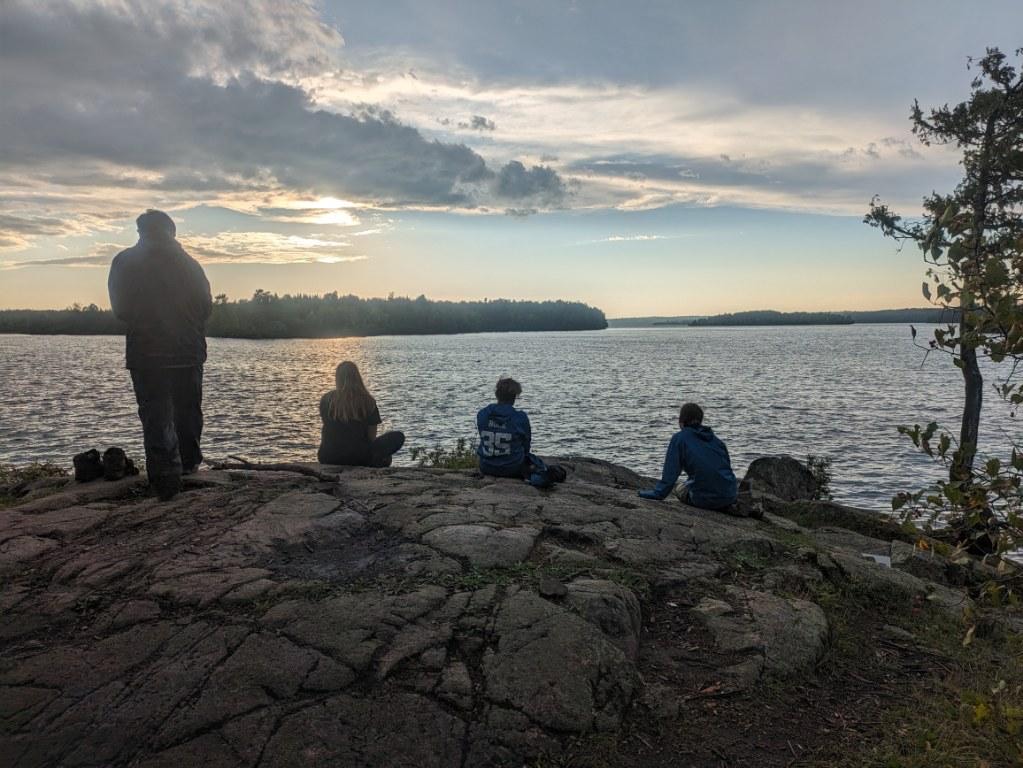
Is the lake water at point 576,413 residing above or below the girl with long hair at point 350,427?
below

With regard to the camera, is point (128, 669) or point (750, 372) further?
point (750, 372)

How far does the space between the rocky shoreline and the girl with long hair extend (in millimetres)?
2663

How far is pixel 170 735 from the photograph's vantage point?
356cm

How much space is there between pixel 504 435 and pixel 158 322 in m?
4.56

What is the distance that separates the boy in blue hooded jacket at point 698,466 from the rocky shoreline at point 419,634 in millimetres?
1040

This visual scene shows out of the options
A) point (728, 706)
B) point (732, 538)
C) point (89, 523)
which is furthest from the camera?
point (732, 538)

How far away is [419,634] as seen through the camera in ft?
14.7

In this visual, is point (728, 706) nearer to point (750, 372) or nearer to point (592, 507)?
point (592, 507)

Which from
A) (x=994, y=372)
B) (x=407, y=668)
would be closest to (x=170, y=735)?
(x=407, y=668)

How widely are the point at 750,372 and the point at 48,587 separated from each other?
2383 inches

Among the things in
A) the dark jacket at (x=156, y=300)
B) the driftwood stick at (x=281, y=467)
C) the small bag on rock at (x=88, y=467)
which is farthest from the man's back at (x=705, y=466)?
the small bag on rock at (x=88, y=467)

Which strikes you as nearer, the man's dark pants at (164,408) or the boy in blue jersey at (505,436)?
the man's dark pants at (164,408)

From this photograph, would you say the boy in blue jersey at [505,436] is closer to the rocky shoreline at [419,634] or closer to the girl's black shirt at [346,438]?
the rocky shoreline at [419,634]

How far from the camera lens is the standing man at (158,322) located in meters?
7.44
